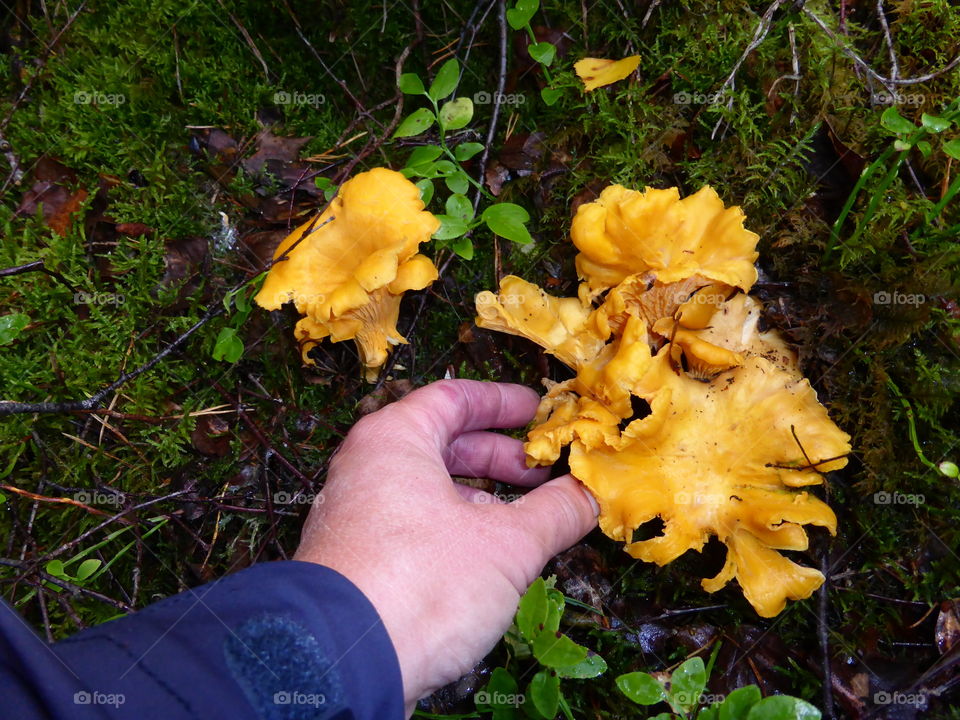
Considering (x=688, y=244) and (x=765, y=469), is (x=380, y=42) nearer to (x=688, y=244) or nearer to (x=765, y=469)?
(x=688, y=244)

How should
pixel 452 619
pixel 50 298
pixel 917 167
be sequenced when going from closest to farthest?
pixel 452 619, pixel 917 167, pixel 50 298

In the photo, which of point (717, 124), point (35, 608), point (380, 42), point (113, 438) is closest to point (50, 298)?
point (113, 438)

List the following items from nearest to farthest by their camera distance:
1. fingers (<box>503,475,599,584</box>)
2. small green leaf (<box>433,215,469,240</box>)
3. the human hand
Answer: the human hand → fingers (<box>503,475,599,584</box>) → small green leaf (<box>433,215,469,240</box>)

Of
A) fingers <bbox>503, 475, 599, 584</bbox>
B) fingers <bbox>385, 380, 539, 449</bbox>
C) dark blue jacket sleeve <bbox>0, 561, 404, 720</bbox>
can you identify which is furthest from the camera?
fingers <bbox>385, 380, 539, 449</bbox>

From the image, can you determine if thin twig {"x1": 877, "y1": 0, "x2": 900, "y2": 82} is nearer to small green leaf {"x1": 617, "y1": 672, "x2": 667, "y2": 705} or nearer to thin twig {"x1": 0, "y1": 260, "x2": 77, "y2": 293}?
small green leaf {"x1": 617, "y1": 672, "x2": 667, "y2": 705}

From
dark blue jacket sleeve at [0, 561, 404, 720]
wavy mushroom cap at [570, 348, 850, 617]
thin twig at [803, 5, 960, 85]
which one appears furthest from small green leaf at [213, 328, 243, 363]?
thin twig at [803, 5, 960, 85]

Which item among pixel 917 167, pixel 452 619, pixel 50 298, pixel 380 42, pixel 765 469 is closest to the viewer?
pixel 452 619

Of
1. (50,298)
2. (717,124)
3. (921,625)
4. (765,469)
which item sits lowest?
(921,625)
